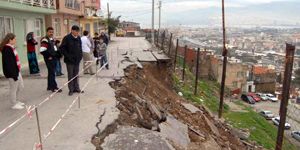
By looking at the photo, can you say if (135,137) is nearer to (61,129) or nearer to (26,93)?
(61,129)

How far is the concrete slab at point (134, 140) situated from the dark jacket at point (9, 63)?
2.80 m

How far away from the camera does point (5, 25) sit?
16047 mm

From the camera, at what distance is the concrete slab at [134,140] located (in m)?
5.99

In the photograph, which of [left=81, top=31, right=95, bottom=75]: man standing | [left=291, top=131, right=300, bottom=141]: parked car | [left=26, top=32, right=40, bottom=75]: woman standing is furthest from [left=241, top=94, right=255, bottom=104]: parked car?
[left=26, top=32, right=40, bottom=75]: woman standing

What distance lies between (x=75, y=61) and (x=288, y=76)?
18.6 ft

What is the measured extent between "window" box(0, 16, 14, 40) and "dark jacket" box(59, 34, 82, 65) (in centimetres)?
737

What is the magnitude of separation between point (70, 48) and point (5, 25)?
8164 millimetres

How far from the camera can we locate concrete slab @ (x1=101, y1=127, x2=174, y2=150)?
236 inches

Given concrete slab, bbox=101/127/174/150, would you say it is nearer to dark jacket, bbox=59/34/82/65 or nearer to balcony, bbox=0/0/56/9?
dark jacket, bbox=59/34/82/65

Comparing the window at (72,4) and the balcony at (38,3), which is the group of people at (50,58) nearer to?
the balcony at (38,3)

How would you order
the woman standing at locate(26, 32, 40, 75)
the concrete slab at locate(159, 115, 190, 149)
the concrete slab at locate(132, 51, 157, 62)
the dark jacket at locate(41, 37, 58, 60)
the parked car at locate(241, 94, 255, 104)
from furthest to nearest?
the parked car at locate(241, 94, 255, 104) → the concrete slab at locate(132, 51, 157, 62) → the woman standing at locate(26, 32, 40, 75) → the dark jacket at locate(41, 37, 58, 60) → the concrete slab at locate(159, 115, 190, 149)

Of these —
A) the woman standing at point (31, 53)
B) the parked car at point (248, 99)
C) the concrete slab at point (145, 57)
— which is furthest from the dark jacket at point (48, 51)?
the parked car at point (248, 99)

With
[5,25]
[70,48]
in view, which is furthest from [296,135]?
[5,25]

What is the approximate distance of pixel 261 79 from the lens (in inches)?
2207
